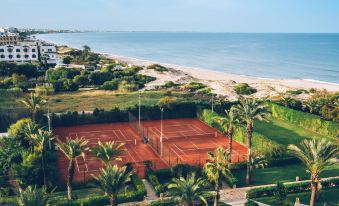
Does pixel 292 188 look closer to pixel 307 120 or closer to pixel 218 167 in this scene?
pixel 218 167

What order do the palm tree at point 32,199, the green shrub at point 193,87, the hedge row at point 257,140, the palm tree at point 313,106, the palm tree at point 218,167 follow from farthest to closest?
the green shrub at point 193,87, the palm tree at point 313,106, the hedge row at point 257,140, the palm tree at point 218,167, the palm tree at point 32,199

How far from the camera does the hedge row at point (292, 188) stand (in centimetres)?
3166

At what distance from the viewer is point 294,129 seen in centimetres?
5412

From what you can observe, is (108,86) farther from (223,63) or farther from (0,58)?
(223,63)

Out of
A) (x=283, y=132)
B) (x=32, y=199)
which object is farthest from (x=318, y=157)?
(x=283, y=132)

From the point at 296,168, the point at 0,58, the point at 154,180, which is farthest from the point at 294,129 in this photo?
the point at 0,58

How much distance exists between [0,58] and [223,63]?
289ft

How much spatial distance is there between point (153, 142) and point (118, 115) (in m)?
11.6

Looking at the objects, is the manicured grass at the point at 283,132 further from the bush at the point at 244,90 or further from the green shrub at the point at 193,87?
the green shrub at the point at 193,87

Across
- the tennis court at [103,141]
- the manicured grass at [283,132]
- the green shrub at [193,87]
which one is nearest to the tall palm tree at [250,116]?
the tennis court at [103,141]

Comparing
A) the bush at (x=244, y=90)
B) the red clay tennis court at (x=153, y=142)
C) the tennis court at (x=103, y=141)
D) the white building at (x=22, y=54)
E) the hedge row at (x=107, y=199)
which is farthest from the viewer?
the white building at (x=22, y=54)

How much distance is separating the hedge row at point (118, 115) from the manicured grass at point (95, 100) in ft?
26.1

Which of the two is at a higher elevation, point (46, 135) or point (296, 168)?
point (46, 135)

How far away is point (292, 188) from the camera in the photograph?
32.8 metres
